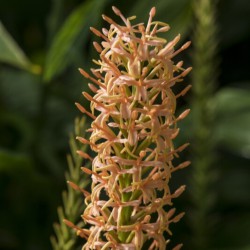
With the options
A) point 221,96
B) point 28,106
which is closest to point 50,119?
point 28,106

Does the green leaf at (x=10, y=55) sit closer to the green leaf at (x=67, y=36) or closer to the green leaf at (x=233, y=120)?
the green leaf at (x=67, y=36)

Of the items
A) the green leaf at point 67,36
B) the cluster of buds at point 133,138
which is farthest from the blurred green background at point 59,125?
the cluster of buds at point 133,138

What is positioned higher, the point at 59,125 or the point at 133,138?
the point at 59,125

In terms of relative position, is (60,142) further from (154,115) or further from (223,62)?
(154,115)

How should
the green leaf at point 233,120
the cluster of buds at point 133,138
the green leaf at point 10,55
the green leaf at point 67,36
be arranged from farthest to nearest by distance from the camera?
1. the green leaf at point 233,120
2. the green leaf at point 10,55
3. the green leaf at point 67,36
4. the cluster of buds at point 133,138

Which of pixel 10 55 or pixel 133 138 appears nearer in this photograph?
pixel 133 138

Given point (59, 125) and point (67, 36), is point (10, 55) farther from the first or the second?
point (59, 125)

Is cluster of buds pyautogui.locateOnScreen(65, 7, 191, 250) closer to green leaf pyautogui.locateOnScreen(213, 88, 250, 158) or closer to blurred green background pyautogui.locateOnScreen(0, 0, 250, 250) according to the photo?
blurred green background pyautogui.locateOnScreen(0, 0, 250, 250)

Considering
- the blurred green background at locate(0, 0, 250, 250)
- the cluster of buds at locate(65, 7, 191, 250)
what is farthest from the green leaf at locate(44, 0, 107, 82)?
the cluster of buds at locate(65, 7, 191, 250)

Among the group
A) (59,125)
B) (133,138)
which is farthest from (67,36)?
(133,138)
